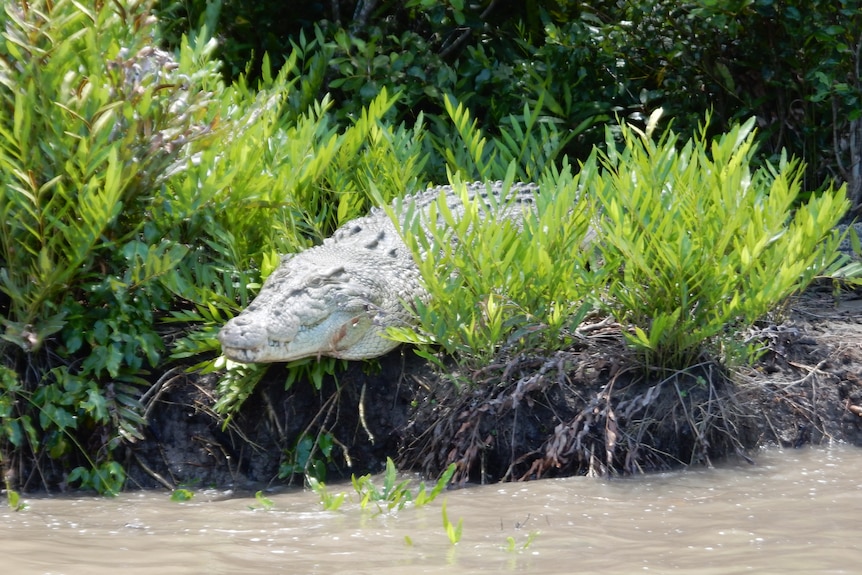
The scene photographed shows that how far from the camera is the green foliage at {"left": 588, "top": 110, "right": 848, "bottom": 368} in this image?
328 centimetres

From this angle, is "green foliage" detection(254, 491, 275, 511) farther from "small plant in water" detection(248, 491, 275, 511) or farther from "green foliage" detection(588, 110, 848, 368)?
"green foliage" detection(588, 110, 848, 368)

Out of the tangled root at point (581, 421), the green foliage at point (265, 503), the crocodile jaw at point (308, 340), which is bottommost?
the green foliage at point (265, 503)

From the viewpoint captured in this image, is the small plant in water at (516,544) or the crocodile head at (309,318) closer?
the small plant in water at (516,544)

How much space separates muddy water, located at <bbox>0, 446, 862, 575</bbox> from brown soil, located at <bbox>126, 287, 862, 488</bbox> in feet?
0.42

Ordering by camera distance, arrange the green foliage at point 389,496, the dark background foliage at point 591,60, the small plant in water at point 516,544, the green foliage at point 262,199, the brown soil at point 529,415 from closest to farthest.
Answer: the small plant in water at point 516,544 < the green foliage at point 389,496 < the brown soil at point 529,415 < the green foliage at point 262,199 < the dark background foliage at point 591,60

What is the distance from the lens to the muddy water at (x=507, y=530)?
8.02 feet

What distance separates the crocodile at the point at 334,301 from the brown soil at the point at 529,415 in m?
0.16

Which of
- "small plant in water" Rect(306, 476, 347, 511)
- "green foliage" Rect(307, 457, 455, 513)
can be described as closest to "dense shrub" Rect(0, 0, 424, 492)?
"small plant in water" Rect(306, 476, 347, 511)

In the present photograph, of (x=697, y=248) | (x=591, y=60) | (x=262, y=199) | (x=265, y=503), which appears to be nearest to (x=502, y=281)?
(x=697, y=248)

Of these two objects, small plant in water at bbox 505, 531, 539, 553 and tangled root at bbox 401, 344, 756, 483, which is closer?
small plant in water at bbox 505, 531, 539, 553

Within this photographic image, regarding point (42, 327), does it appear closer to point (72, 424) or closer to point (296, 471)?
point (72, 424)

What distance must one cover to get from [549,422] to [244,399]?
1074 millimetres

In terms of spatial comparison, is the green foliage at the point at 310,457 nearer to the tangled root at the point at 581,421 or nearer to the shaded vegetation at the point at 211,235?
the shaded vegetation at the point at 211,235

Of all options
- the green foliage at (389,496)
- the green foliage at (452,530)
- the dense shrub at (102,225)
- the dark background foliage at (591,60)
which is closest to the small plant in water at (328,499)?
the green foliage at (389,496)
